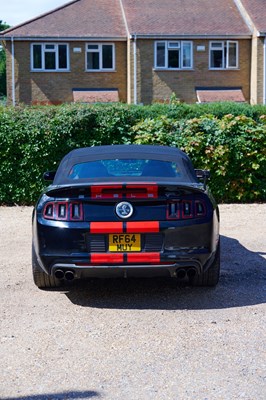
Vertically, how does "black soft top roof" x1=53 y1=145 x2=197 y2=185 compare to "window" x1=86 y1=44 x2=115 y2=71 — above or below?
above

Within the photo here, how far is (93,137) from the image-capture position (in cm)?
1385

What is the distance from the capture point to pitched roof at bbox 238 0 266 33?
119 feet

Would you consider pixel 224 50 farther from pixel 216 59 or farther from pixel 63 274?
pixel 63 274

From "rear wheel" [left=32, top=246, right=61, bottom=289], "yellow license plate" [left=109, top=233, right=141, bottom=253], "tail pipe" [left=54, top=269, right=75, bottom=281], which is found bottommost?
"rear wheel" [left=32, top=246, right=61, bottom=289]

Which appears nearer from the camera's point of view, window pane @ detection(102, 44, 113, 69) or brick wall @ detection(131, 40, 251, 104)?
brick wall @ detection(131, 40, 251, 104)

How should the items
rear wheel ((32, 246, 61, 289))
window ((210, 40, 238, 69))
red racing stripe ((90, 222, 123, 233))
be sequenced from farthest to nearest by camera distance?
window ((210, 40, 238, 69)) < rear wheel ((32, 246, 61, 289)) < red racing stripe ((90, 222, 123, 233))

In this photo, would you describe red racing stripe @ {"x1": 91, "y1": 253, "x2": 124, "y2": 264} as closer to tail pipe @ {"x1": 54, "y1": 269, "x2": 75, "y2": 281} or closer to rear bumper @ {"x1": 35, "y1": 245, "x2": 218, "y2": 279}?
rear bumper @ {"x1": 35, "y1": 245, "x2": 218, "y2": 279}

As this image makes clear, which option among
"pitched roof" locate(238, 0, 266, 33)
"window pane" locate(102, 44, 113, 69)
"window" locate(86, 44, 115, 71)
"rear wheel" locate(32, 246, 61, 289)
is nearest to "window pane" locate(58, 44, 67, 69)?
"window" locate(86, 44, 115, 71)

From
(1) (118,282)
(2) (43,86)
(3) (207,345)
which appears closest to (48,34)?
(2) (43,86)

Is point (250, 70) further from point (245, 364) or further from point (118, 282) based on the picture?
point (245, 364)

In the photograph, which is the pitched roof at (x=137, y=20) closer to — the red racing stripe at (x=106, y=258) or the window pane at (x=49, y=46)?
the window pane at (x=49, y=46)

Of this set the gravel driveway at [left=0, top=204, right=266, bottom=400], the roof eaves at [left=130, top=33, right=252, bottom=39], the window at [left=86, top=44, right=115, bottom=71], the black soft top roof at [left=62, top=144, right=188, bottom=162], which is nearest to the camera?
the gravel driveway at [left=0, top=204, right=266, bottom=400]

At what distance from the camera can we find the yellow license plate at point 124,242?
20.4ft

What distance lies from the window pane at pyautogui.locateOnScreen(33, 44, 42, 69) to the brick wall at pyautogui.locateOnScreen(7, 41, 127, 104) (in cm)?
32
